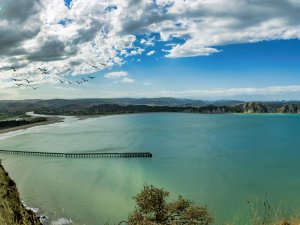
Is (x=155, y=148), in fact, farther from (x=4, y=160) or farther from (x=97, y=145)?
(x=4, y=160)

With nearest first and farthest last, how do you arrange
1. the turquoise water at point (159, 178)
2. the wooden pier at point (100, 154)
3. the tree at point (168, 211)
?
the tree at point (168, 211) < the turquoise water at point (159, 178) < the wooden pier at point (100, 154)

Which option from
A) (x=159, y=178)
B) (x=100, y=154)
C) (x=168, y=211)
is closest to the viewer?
(x=168, y=211)

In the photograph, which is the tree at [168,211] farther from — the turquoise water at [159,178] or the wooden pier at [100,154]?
the wooden pier at [100,154]

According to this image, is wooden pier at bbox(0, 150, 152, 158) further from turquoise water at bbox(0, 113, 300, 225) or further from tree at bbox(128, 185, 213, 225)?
tree at bbox(128, 185, 213, 225)

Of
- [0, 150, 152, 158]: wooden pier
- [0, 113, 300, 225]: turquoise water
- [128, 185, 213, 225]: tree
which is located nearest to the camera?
[128, 185, 213, 225]: tree

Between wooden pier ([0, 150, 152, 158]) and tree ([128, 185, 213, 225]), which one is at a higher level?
tree ([128, 185, 213, 225])

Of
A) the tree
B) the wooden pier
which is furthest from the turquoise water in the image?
the tree

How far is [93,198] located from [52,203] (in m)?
5.03

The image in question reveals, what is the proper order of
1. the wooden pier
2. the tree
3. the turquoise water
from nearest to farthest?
the tree < the turquoise water < the wooden pier

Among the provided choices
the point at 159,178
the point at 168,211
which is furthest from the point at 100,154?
the point at 168,211

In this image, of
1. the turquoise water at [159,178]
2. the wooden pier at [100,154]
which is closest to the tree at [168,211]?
the turquoise water at [159,178]

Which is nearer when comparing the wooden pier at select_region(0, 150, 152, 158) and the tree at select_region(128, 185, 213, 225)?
the tree at select_region(128, 185, 213, 225)

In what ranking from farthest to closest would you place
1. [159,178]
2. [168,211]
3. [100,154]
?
[100,154] < [159,178] < [168,211]

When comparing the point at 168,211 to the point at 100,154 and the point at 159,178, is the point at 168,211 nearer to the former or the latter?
the point at 159,178
